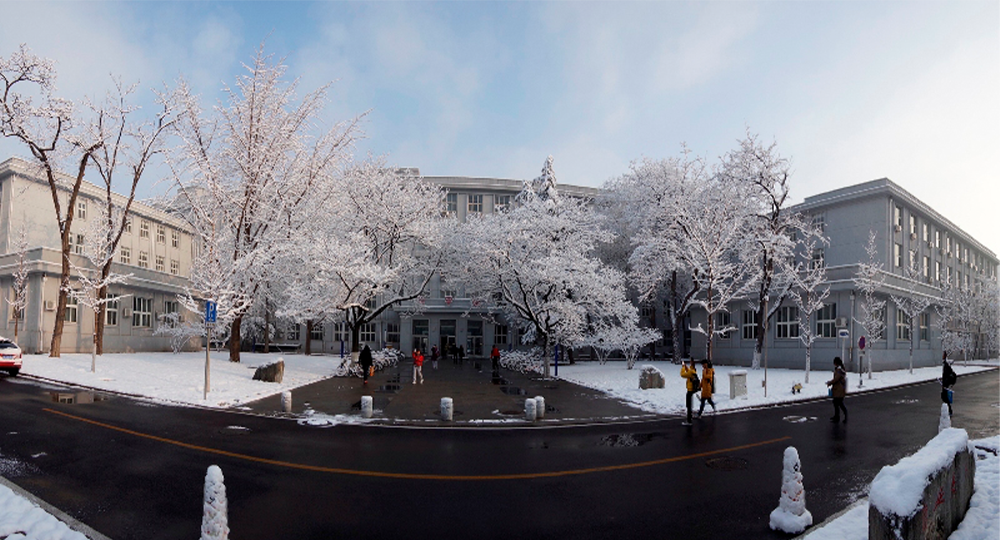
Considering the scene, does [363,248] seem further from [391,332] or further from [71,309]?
[391,332]

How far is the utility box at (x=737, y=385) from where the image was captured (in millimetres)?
19500

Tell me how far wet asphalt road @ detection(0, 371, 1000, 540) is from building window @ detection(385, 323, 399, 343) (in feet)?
131

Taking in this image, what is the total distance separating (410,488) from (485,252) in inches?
879

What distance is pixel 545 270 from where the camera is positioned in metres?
29.0

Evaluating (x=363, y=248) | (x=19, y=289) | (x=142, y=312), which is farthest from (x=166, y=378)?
(x=142, y=312)

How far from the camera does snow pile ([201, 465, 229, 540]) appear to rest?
5223 millimetres

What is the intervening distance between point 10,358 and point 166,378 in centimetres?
577

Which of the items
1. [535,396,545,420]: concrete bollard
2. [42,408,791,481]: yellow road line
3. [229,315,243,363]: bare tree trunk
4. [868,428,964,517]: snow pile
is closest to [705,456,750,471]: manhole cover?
[42,408,791,481]: yellow road line

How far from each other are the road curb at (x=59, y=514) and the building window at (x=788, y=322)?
36596mm

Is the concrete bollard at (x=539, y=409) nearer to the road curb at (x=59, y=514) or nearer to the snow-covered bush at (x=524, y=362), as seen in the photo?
the road curb at (x=59, y=514)

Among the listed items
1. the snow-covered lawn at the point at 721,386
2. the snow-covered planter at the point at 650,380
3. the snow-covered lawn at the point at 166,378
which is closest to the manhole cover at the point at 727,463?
the snow-covered lawn at the point at 721,386

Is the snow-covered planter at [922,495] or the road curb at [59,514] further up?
the snow-covered planter at [922,495]

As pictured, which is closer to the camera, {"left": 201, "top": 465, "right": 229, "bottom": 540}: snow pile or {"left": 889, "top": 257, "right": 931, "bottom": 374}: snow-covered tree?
{"left": 201, "top": 465, "right": 229, "bottom": 540}: snow pile

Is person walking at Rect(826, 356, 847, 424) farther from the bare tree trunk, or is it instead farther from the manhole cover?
the bare tree trunk
